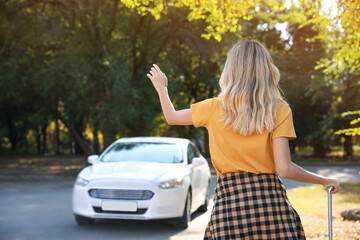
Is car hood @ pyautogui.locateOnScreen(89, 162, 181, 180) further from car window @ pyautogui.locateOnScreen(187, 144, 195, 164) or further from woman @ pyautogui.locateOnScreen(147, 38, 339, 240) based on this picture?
woman @ pyautogui.locateOnScreen(147, 38, 339, 240)

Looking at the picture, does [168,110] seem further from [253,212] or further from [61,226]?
[61,226]

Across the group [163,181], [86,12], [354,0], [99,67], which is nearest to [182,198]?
[163,181]

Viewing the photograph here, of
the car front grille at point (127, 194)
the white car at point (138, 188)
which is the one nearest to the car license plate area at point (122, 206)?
the white car at point (138, 188)

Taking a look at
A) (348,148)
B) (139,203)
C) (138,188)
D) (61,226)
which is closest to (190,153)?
(138,188)

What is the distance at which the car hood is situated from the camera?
840 cm

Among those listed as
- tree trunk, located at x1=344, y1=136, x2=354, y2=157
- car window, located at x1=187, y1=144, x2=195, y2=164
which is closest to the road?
car window, located at x1=187, y1=144, x2=195, y2=164

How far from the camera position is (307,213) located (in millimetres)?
9766

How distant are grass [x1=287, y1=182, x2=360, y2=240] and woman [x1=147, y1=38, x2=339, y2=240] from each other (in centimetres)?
498

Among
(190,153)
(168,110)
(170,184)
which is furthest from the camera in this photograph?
(190,153)

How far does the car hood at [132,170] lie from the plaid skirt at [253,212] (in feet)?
18.6

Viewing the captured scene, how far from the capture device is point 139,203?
8055mm

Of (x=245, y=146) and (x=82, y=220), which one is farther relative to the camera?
(x=82, y=220)

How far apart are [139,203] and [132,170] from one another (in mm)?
777

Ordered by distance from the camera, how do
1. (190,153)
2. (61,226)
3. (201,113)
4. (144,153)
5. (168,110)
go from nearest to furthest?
(201,113)
(168,110)
(61,226)
(144,153)
(190,153)
